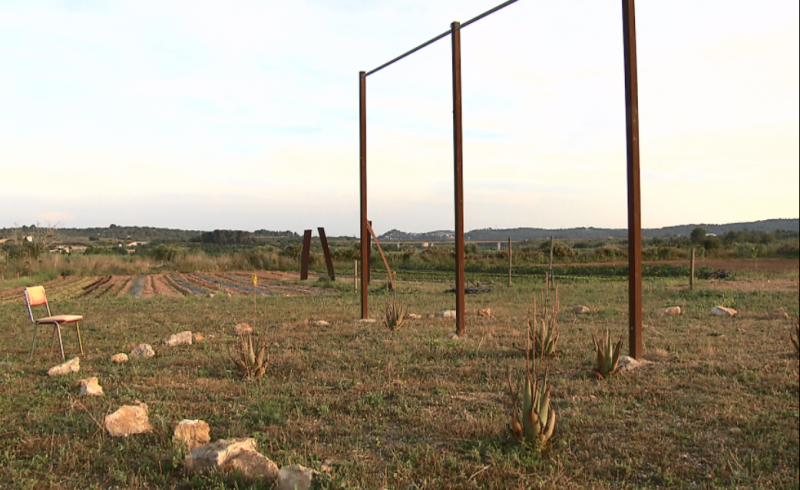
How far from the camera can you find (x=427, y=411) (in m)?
4.67

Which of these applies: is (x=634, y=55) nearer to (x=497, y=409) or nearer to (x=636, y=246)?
(x=636, y=246)

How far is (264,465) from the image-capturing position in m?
3.51

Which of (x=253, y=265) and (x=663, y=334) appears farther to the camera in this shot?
(x=253, y=265)

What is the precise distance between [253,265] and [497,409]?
30566 millimetres

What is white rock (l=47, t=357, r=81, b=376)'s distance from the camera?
6336 millimetres

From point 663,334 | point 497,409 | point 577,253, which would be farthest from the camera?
point 577,253

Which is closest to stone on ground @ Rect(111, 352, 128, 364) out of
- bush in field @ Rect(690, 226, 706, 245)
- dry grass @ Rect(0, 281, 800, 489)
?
dry grass @ Rect(0, 281, 800, 489)

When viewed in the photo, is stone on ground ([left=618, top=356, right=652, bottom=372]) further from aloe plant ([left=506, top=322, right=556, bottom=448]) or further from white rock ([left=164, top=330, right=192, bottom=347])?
white rock ([left=164, top=330, right=192, bottom=347])

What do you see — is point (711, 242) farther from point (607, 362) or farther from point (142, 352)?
point (142, 352)

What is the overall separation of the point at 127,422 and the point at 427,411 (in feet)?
7.43

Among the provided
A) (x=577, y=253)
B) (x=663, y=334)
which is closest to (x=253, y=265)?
(x=577, y=253)

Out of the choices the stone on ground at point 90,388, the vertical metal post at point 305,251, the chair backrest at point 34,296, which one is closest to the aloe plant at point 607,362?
the stone on ground at point 90,388

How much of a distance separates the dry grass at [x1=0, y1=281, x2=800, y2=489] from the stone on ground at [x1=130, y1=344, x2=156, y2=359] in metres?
0.20

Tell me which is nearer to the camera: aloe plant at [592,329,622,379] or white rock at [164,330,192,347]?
aloe plant at [592,329,622,379]
